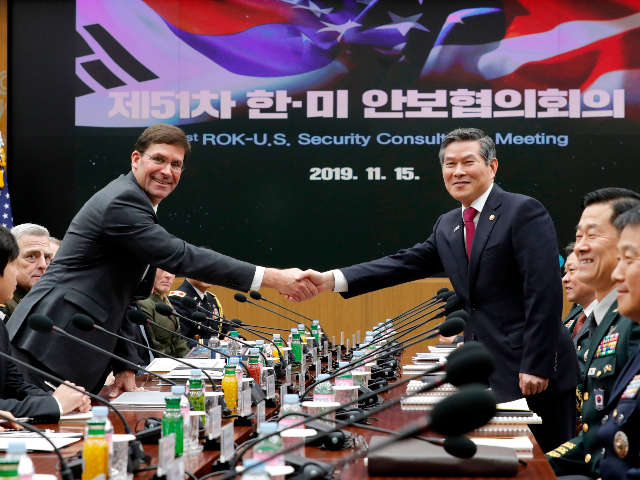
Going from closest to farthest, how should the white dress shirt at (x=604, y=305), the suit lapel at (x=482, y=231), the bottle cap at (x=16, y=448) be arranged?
1. the bottle cap at (x=16, y=448)
2. the white dress shirt at (x=604, y=305)
3. the suit lapel at (x=482, y=231)

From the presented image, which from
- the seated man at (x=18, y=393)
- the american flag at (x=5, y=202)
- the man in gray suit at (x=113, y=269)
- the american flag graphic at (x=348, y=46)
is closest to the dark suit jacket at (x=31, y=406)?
the seated man at (x=18, y=393)

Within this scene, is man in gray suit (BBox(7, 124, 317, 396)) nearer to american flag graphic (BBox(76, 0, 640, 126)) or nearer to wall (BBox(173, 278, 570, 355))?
wall (BBox(173, 278, 570, 355))

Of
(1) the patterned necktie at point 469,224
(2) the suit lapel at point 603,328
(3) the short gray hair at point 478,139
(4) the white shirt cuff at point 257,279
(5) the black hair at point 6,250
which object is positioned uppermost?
(3) the short gray hair at point 478,139

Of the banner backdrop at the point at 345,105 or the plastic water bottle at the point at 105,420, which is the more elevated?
the banner backdrop at the point at 345,105

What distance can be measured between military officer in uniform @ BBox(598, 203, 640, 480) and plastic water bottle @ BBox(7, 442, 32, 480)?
1220mm

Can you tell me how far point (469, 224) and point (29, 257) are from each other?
227cm

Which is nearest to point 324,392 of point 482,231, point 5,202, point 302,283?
point 482,231

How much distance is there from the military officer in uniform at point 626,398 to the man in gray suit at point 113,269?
167 centimetres

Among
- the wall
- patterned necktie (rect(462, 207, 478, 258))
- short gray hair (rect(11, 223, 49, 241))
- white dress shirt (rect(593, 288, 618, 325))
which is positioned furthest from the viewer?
the wall

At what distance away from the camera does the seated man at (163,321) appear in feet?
16.0

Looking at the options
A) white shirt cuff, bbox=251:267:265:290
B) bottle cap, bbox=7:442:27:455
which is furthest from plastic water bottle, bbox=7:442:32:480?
white shirt cuff, bbox=251:267:265:290

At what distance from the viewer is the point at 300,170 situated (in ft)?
22.0

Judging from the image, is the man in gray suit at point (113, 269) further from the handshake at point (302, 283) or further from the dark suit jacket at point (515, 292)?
the dark suit jacket at point (515, 292)

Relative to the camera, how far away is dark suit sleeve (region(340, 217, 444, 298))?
335 cm
